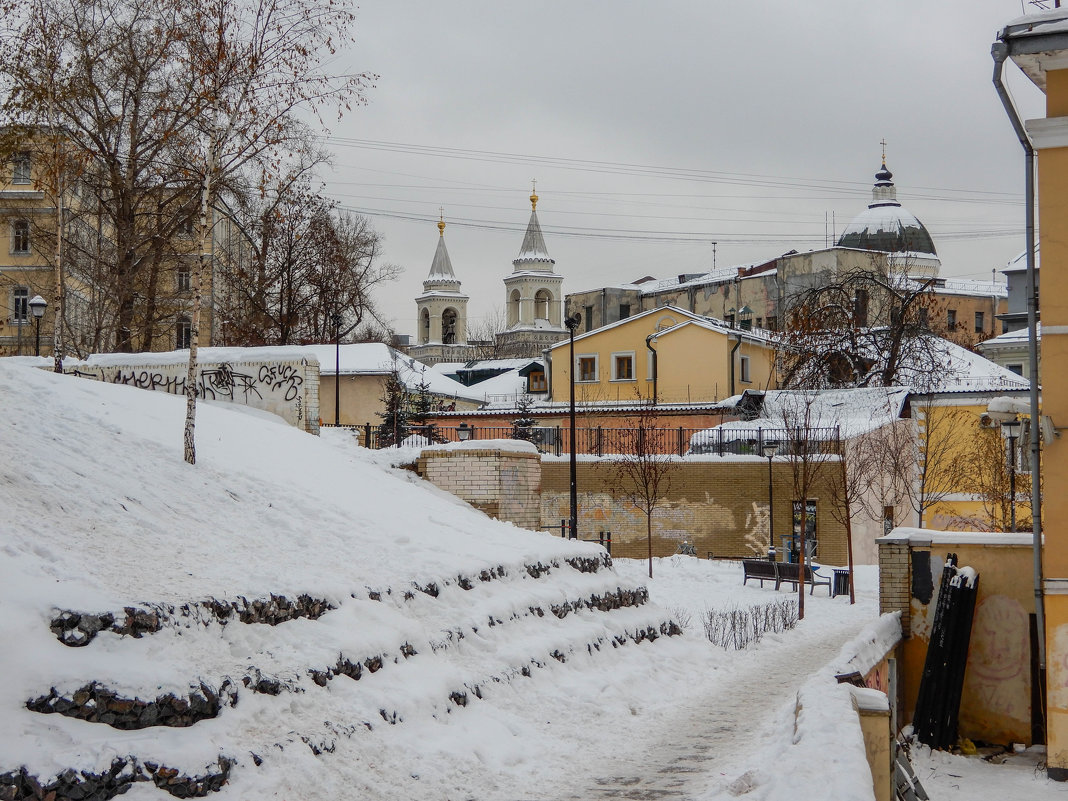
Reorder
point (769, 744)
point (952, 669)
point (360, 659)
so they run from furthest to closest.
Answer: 1. point (952, 669)
2. point (769, 744)
3. point (360, 659)

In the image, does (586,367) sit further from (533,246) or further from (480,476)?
(533,246)

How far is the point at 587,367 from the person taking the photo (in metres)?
50.9

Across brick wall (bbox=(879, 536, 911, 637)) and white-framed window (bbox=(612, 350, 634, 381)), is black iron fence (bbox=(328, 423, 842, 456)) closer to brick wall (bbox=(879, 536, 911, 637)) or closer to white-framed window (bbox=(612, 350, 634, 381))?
white-framed window (bbox=(612, 350, 634, 381))

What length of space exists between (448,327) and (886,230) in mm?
47758

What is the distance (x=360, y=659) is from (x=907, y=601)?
870 centimetres

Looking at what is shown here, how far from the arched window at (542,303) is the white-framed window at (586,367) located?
167 ft

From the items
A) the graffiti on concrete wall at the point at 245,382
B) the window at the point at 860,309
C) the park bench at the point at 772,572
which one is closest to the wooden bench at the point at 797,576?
the park bench at the point at 772,572

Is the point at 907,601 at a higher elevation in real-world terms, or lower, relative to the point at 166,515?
lower

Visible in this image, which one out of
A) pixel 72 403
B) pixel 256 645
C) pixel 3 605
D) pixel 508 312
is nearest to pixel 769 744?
pixel 256 645

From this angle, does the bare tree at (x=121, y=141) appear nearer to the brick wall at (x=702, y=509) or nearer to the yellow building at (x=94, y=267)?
the yellow building at (x=94, y=267)

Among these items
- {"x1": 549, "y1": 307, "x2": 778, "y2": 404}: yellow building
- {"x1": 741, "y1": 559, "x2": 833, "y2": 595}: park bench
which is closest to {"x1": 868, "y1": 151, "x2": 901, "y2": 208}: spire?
{"x1": 549, "y1": 307, "x2": 778, "y2": 404}: yellow building

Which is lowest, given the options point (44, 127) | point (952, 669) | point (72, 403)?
point (952, 669)

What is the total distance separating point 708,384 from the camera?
45.9m

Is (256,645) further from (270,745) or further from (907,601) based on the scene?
(907,601)
